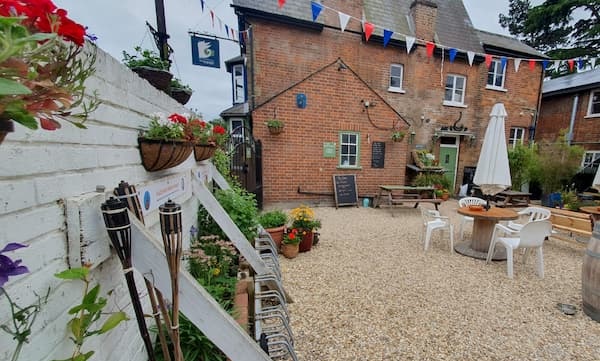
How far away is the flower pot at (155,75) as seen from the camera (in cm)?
210

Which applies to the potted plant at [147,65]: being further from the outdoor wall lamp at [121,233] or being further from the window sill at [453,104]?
the window sill at [453,104]

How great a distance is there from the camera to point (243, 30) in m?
6.80

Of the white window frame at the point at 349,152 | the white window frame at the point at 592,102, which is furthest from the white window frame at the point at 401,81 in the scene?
the white window frame at the point at 592,102

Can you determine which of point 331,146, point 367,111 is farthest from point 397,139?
point 331,146

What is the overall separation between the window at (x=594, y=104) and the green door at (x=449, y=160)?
18.8ft

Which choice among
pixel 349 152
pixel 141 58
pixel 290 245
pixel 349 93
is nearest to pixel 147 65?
pixel 141 58

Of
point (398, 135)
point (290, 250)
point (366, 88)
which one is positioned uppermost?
point (366, 88)

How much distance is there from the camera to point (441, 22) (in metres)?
9.02

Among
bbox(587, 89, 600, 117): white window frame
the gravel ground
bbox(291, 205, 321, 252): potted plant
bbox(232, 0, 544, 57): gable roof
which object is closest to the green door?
bbox(232, 0, 544, 57): gable roof

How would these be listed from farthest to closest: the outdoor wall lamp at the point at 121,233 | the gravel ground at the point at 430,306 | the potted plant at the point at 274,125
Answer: the potted plant at the point at 274,125 < the gravel ground at the point at 430,306 < the outdoor wall lamp at the point at 121,233

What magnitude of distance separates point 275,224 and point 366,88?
516 centimetres

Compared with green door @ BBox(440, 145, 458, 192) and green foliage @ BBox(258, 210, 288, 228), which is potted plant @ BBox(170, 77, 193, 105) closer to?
green foliage @ BBox(258, 210, 288, 228)

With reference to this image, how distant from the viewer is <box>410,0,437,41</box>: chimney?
832 centimetres

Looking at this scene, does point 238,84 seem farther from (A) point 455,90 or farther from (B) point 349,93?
(A) point 455,90
